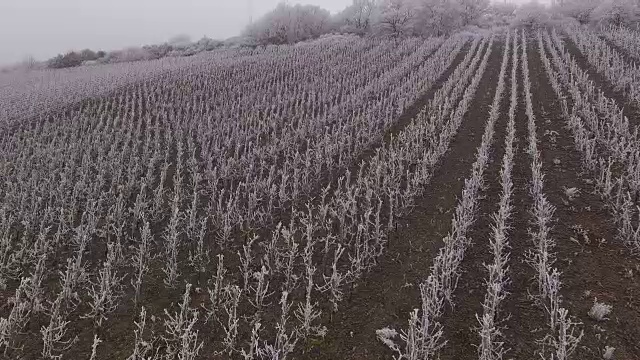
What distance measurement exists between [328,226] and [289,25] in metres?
62.0

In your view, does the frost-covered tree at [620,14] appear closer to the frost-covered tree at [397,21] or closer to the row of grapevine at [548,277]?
the frost-covered tree at [397,21]

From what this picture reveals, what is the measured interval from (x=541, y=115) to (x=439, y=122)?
15.3 ft

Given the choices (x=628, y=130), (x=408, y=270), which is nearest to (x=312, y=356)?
(x=408, y=270)

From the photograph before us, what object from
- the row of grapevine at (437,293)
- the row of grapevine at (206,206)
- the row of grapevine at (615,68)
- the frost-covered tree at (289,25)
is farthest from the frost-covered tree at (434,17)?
the row of grapevine at (437,293)

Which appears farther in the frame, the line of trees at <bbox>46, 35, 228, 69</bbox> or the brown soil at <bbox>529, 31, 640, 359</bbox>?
the line of trees at <bbox>46, 35, 228, 69</bbox>

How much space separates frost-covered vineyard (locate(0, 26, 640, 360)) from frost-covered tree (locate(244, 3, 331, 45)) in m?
42.0

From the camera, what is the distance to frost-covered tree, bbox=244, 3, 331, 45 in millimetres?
63853

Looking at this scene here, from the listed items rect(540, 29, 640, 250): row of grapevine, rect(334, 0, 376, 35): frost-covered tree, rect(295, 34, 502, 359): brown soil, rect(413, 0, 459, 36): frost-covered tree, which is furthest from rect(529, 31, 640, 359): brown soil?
rect(334, 0, 376, 35): frost-covered tree

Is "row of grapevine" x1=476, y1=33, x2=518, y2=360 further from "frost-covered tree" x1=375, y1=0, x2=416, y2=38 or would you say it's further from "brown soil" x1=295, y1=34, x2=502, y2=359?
"frost-covered tree" x1=375, y1=0, x2=416, y2=38

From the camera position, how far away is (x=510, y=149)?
13211 millimetres

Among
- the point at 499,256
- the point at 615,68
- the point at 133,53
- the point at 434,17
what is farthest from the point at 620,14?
the point at 133,53

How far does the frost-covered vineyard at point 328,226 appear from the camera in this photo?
6766mm

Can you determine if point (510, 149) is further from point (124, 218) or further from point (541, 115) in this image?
point (124, 218)

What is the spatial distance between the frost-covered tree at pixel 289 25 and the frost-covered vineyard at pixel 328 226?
4201cm
